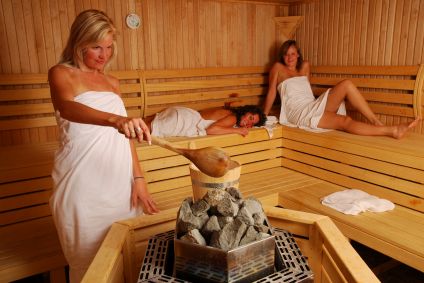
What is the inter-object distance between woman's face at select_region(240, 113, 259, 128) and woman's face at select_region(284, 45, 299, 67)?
3.40 ft

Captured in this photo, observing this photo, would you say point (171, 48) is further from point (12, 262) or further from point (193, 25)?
point (12, 262)

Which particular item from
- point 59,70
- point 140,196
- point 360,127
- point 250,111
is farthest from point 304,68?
point 59,70

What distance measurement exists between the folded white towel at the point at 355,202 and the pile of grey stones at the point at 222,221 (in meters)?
1.60

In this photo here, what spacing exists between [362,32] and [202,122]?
1984 millimetres

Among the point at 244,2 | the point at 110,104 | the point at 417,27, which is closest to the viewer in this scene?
the point at 110,104

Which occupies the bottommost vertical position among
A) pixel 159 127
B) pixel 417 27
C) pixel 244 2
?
pixel 159 127

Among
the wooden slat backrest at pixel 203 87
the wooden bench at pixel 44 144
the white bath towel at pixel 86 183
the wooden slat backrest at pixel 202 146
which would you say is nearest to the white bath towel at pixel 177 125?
the wooden slat backrest at pixel 202 146

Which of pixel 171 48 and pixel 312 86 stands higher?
pixel 171 48

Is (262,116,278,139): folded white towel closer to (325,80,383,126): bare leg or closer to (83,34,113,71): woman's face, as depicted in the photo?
(325,80,383,126): bare leg

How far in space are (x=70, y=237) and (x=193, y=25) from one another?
9.87 ft

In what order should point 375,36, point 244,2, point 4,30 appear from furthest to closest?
point 244,2 < point 375,36 < point 4,30

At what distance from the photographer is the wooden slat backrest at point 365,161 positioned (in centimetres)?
290

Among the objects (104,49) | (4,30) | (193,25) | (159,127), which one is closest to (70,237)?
(104,49)

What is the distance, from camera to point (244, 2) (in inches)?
181
